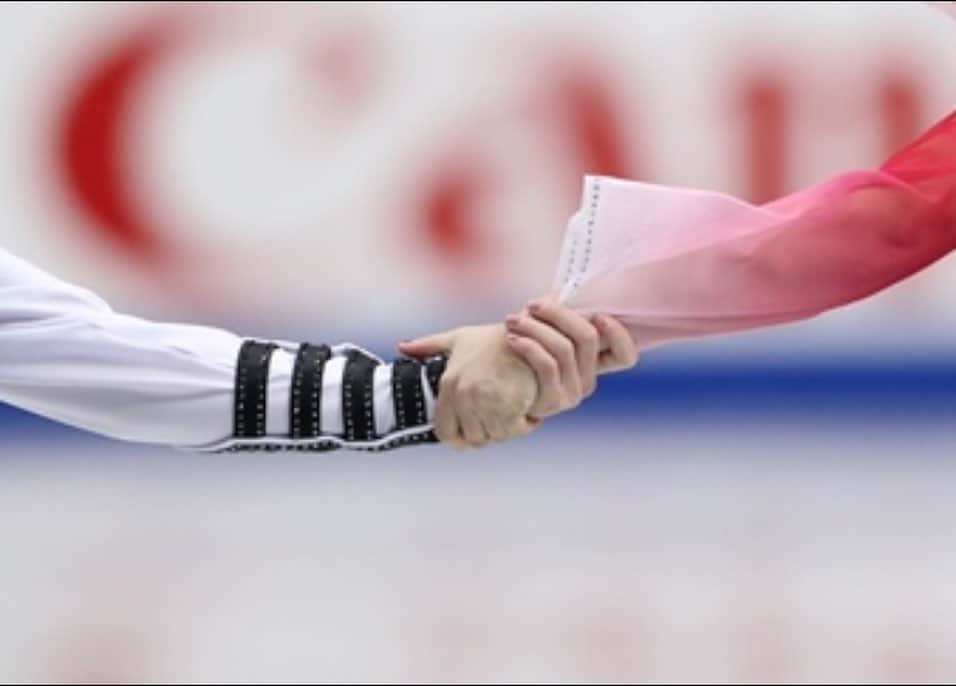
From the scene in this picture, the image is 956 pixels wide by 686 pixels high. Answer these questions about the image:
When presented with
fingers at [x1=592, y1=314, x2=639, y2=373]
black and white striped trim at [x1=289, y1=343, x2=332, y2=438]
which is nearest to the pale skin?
fingers at [x1=592, y1=314, x2=639, y2=373]

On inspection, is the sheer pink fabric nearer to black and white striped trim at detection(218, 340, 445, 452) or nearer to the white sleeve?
black and white striped trim at detection(218, 340, 445, 452)

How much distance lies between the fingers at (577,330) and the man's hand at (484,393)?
0.13 feet

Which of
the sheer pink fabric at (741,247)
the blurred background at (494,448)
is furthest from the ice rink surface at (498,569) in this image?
the sheer pink fabric at (741,247)

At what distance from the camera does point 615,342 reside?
1.46 meters

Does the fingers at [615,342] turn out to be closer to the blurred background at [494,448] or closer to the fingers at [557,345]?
the fingers at [557,345]

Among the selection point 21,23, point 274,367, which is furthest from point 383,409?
point 21,23

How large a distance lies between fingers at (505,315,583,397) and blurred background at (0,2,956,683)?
0.39 meters

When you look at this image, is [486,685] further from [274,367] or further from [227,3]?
[227,3]

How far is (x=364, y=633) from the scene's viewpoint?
1851mm

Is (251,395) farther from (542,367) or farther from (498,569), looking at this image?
(498,569)

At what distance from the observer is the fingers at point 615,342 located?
4.78 ft

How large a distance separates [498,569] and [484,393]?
441mm

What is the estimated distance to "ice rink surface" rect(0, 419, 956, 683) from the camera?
1849 mm

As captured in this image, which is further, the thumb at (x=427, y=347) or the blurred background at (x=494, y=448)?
the blurred background at (x=494, y=448)
